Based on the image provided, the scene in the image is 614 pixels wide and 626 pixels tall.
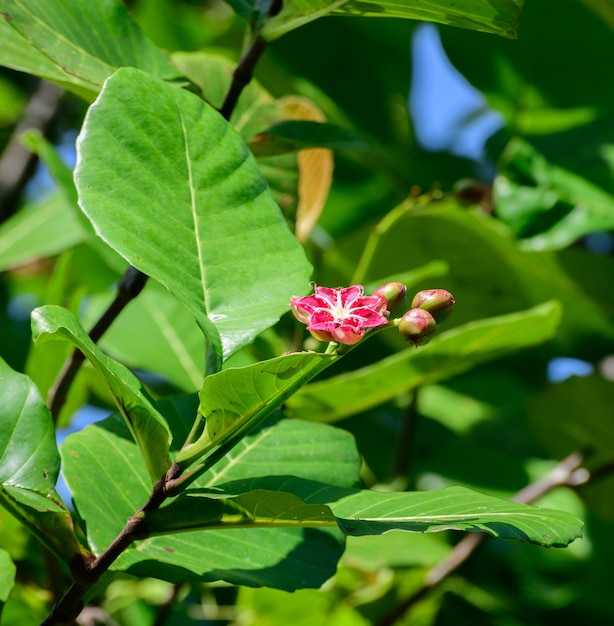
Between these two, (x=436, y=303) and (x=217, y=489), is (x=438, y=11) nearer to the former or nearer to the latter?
(x=436, y=303)

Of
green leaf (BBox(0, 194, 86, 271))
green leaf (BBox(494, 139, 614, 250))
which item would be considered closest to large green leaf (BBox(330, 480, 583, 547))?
green leaf (BBox(494, 139, 614, 250))

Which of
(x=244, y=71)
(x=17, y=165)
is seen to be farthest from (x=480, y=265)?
(x=17, y=165)

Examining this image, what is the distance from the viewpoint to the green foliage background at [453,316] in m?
1.34

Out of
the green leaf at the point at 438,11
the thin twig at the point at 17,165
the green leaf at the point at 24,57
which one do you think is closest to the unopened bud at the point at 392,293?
the green leaf at the point at 438,11

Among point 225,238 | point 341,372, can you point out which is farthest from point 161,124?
point 341,372

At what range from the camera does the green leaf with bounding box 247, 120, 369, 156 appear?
93 centimetres

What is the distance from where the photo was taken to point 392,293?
0.70 metres

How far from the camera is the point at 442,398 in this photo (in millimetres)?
1854

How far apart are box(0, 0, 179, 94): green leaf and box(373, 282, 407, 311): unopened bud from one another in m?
0.33

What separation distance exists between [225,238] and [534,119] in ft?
3.51

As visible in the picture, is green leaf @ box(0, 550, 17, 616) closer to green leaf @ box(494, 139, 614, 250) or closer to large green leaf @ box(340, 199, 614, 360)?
large green leaf @ box(340, 199, 614, 360)

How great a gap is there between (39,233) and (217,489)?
1171 millimetres

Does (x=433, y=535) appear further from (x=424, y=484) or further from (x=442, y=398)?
(x=442, y=398)

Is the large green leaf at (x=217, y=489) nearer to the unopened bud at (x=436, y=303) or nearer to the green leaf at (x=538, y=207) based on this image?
the unopened bud at (x=436, y=303)
